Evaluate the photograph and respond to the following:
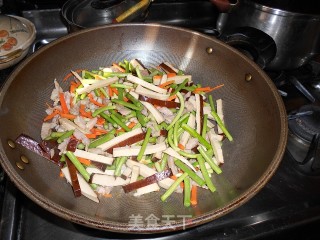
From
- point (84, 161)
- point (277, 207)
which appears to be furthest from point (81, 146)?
point (277, 207)

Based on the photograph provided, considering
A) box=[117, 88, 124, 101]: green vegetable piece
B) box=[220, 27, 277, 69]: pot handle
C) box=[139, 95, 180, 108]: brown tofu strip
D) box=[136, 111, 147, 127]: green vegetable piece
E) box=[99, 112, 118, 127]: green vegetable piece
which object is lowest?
box=[99, 112, 118, 127]: green vegetable piece

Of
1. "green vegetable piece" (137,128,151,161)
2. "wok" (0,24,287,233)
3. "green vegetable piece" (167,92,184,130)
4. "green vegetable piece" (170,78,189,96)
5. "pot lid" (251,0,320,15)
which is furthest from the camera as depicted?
"pot lid" (251,0,320,15)

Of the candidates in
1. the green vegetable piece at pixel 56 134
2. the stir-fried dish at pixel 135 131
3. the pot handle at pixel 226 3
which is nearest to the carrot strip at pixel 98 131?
the stir-fried dish at pixel 135 131

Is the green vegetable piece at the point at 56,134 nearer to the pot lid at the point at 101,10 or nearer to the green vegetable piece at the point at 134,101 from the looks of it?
the green vegetable piece at the point at 134,101

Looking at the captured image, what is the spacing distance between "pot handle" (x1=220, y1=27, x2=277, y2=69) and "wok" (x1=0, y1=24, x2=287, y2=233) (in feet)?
0.41

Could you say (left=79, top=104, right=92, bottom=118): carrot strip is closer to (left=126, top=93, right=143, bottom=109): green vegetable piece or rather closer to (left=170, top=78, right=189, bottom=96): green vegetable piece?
(left=126, top=93, right=143, bottom=109): green vegetable piece

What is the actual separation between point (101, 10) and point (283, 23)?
1006 millimetres

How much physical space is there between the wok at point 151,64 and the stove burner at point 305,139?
299 millimetres

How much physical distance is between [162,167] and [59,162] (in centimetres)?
40

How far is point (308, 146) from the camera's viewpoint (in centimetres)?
143

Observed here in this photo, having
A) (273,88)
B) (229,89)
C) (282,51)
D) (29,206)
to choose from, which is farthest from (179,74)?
(29,206)

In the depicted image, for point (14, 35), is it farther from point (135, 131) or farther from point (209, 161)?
point (209, 161)

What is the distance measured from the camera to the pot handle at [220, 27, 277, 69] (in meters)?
1.42

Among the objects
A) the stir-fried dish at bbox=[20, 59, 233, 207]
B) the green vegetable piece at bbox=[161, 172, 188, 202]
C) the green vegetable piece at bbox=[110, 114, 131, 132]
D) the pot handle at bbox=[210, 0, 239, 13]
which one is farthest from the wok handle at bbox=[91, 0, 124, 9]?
the green vegetable piece at bbox=[161, 172, 188, 202]
